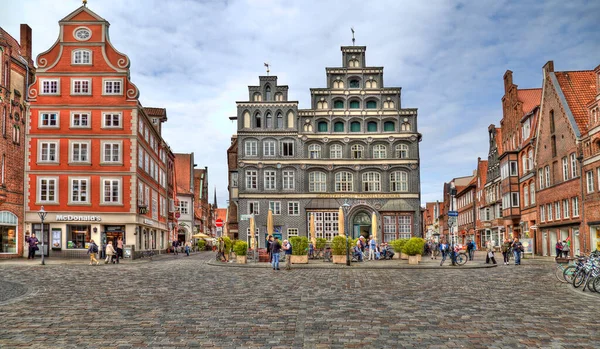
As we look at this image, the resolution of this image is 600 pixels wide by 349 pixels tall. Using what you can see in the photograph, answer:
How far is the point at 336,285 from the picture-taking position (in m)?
19.7

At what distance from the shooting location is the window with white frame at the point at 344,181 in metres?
59.1

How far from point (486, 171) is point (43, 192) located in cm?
5175

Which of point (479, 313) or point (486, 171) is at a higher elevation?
point (486, 171)

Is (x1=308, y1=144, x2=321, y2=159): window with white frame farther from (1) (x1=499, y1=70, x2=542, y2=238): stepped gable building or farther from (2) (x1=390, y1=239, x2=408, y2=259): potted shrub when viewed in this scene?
(2) (x1=390, y1=239, x2=408, y2=259): potted shrub

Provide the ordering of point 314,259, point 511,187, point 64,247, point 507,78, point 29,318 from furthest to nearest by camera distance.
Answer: point 507,78 → point 511,187 → point 64,247 → point 314,259 → point 29,318

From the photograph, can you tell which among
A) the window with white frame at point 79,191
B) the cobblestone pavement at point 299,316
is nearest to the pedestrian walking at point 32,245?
the window with white frame at point 79,191

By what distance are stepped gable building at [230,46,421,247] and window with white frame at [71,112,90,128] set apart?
56.7ft

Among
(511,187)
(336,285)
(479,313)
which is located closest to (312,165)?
(511,187)

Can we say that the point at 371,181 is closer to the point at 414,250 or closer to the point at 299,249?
the point at 414,250

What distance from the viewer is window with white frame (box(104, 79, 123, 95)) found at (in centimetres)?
4525

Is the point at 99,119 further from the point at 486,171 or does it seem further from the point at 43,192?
the point at 486,171

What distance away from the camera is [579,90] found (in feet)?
146

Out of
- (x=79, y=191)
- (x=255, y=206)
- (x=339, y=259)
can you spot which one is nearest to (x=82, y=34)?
(x=79, y=191)

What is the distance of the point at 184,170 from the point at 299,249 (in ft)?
214
